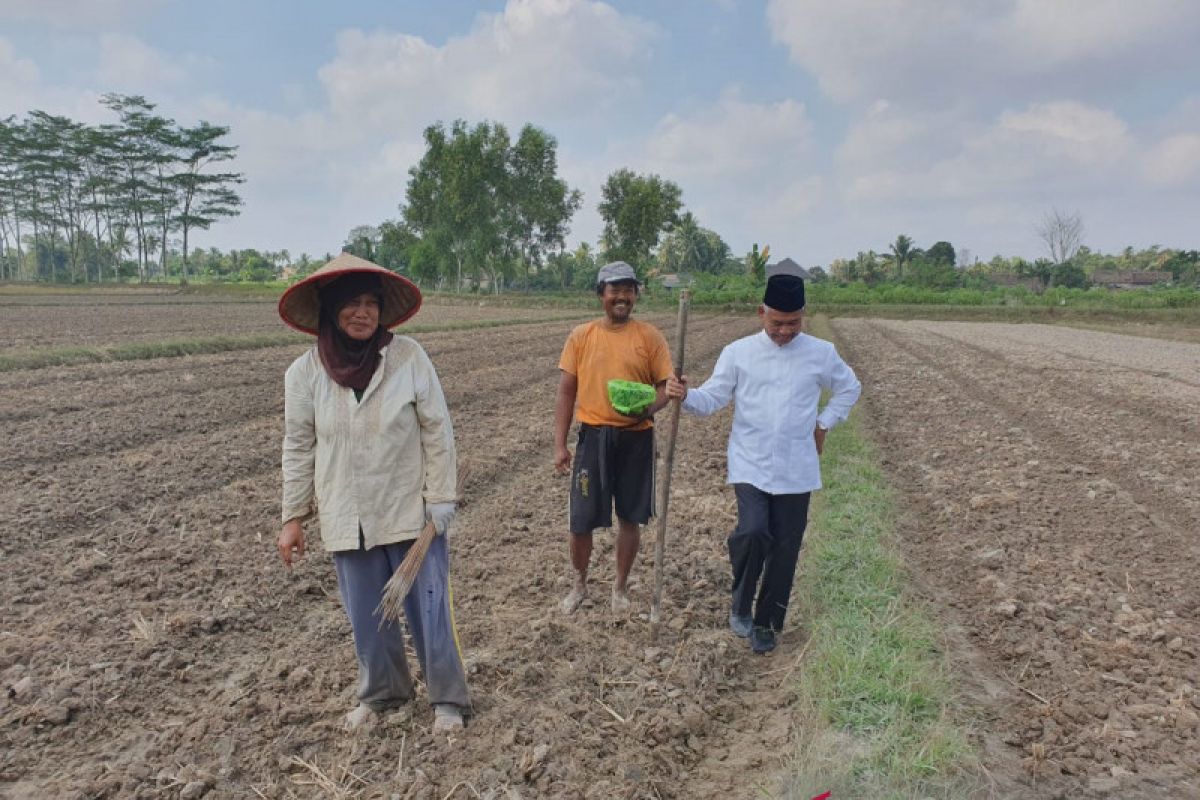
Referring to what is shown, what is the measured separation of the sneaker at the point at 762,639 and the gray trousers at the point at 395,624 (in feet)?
4.84

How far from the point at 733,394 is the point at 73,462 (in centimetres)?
607

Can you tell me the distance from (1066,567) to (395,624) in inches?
165

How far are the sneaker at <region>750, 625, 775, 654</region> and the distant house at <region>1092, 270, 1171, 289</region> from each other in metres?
73.1

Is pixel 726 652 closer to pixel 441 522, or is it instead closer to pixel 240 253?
pixel 441 522

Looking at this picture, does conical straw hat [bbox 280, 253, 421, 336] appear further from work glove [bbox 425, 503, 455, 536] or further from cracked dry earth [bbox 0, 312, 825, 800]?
cracked dry earth [bbox 0, 312, 825, 800]

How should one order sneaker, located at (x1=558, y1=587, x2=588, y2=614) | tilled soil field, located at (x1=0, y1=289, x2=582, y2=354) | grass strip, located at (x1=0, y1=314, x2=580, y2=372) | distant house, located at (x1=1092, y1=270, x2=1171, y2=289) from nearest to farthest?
1. sneaker, located at (x1=558, y1=587, x2=588, y2=614)
2. grass strip, located at (x1=0, y1=314, x2=580, y2=372)
3. tilled soil field, located at (x1=0, y1=289, x2=582, y2=354)
4. distant house, located at (x1=1092, y1=270, x2=1171, y2=289)

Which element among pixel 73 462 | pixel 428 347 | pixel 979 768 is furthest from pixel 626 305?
pixel 428 347

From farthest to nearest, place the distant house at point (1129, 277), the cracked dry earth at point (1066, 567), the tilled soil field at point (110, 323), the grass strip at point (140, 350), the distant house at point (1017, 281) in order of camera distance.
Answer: the distant house at point (1129, 277) → the distant house at point (1017, 281) → the tilled soil field at point (110, 323) → the grass strip at point (140, 350) → the cracked dry earth at point (1066, 567)

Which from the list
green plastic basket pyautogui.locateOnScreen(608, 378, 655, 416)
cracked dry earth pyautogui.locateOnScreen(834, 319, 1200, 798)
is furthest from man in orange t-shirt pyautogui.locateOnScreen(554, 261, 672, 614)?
cracked dry earth pyautogui.locateOnScreen(834, 319, 1200, 798)

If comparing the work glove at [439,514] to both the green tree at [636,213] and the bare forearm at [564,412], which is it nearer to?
the bare forearm at [564,412]

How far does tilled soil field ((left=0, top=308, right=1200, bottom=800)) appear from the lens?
2.74 metres

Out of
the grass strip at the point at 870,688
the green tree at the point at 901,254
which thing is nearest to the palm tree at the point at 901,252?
the green tree at the point at 901,254

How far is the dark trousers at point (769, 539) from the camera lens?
3525 millimetres

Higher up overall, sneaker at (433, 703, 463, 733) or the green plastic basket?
the green plastic basket
